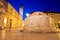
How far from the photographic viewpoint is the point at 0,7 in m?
14.5

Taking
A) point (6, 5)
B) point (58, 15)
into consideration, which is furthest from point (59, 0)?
point (6, 5)

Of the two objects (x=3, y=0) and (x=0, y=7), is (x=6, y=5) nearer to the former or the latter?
(x=3, y=0)

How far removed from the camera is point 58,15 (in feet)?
99.9

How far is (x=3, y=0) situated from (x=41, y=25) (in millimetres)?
8304

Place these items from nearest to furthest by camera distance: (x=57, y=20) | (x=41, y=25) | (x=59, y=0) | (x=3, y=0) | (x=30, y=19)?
(x=41, y=25)
(x=30, y=19)
(x=3, y=0)
(x=57, y=20)
(x=59, y=0)

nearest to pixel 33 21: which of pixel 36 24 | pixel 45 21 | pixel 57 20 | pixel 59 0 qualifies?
pixel 36 24

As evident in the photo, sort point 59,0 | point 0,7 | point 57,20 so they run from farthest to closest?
1. point 59,0
2. point 57,20
3. point 0,7

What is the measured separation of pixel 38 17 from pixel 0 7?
636 cm

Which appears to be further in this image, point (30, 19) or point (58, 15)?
point (58, 15)

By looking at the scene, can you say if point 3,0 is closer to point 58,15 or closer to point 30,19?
point 30,19

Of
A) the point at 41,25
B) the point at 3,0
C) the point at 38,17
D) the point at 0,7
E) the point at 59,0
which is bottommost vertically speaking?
the point at 41,25

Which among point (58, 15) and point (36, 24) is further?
point (58, 15)

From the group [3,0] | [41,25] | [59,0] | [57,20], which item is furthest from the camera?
[59,0]

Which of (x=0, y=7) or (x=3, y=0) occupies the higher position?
(x=3, y=0)
